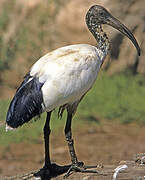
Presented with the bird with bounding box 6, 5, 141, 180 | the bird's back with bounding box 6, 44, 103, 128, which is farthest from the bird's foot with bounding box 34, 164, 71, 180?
the bird's back with bounding box 6, 44, 103, 128

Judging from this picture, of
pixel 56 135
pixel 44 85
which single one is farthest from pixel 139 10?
pixel 44 85

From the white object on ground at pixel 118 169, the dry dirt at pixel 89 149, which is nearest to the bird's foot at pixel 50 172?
the white object on ground at pixel 118 169

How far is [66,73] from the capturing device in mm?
6992

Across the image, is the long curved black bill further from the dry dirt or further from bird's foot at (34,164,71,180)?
the dry dirt

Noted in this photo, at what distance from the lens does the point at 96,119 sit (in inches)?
464

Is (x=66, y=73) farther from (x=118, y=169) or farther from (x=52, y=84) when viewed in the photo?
(x=118, y=169)

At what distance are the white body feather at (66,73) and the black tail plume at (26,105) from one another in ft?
0.19

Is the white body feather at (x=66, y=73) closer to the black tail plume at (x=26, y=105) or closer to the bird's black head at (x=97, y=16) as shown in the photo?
the black tail plume at (x=26, y=105)

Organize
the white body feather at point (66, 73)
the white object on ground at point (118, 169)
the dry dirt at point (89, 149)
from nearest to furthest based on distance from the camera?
the white object on ground at point (118, 169) < the white body feather at point (66, 73) < the dry dirt at point (89, 149)

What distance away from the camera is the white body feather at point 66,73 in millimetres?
6934

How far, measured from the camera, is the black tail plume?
6875mm

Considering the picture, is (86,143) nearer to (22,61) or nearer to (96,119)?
(96,119)

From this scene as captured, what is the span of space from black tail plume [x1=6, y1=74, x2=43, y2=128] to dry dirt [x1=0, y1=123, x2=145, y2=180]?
2953 millimetres

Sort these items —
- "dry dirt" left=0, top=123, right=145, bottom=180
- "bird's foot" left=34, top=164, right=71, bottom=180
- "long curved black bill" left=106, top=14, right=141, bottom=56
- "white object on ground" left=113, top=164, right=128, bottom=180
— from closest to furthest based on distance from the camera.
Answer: "white object on ground" left=113, top=164, right=128, bottom=180 < "bird's foot" left=34, top=164, right=71, bottom=180 < "long curved black bill" left=106, top=14, right=141, bottom=56 < "dry dirt" left=0, top=123, right=145, bottom=180
